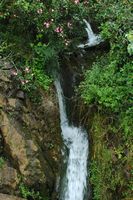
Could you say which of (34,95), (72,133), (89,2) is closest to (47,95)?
(34,95)

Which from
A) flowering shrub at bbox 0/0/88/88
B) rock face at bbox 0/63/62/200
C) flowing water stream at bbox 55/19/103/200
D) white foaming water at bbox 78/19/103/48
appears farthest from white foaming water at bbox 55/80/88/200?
white foaming water at bbox 78/19/103/48

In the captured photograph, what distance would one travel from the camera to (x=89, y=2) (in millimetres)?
9039

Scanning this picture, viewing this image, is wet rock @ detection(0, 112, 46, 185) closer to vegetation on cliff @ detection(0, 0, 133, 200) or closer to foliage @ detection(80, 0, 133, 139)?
vegetation on cliff @ detection(0, 0, 133, 200)

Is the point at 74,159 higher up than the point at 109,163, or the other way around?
the point at 74,159

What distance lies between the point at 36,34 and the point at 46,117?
1.95 m

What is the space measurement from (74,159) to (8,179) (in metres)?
1.38

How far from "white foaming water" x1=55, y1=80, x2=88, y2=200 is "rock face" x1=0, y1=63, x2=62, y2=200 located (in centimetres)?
21

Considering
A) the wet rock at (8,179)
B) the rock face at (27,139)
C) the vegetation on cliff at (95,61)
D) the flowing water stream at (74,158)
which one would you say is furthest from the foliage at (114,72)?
the wet rock at (8,179)

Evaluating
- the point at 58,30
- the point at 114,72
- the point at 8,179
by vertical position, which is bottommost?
the point at 8,179

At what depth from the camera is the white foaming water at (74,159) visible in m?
7.33

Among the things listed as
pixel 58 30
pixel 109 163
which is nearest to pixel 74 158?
pixel 109 163

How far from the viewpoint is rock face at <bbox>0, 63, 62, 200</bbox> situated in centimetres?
688

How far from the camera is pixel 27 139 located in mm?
7090

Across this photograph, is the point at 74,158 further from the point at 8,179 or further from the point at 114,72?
the point at 114,72
